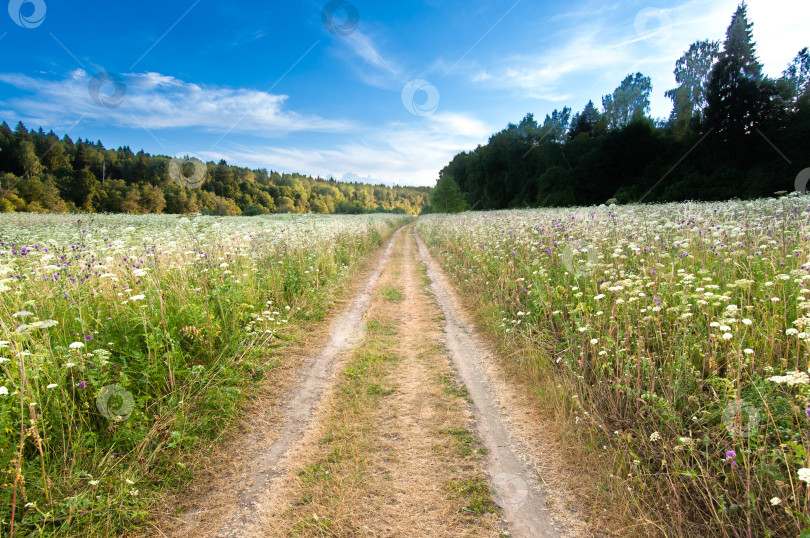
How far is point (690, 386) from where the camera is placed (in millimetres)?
3305

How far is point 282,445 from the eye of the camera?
11.8 ft

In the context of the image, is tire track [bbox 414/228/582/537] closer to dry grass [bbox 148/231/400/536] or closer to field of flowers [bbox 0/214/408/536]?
dry grass [bbox 148/231/400/536]

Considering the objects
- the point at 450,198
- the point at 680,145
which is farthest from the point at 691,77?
the point at 450,198

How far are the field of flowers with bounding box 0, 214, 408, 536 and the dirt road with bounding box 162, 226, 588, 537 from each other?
1.82 feet

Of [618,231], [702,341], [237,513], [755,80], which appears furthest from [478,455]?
[755,80]

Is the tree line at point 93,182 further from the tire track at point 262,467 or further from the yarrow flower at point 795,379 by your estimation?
the yarrow flower at point 795,379

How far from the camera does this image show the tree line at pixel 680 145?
1262 inches

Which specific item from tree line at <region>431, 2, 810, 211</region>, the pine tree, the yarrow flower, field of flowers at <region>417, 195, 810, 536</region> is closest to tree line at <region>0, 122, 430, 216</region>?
field of flowers at <region>417, 195, 810, 536</region>

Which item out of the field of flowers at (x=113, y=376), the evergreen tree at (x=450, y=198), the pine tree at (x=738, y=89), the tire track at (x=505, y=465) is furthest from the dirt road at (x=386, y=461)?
the evergreen tree at (x=450, y=198)

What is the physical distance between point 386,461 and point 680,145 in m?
53.4

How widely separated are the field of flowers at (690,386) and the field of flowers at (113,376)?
12.7ft

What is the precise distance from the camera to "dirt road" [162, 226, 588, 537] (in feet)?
8.77

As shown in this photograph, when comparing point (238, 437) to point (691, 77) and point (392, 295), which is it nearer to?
point (392, 295)

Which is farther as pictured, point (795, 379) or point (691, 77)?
point (691, 77)
